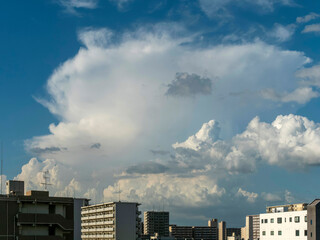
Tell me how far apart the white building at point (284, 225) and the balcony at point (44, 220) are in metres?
109

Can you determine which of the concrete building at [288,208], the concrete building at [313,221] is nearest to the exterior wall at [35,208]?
the concrete building at [313,221]

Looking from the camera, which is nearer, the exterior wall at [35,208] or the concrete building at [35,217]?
the concrete building at [35,217]

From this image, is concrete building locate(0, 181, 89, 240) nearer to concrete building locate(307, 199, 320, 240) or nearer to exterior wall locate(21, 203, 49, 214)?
exterior wall locate(21, 203, 49, 214)

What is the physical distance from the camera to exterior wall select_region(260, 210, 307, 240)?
163m

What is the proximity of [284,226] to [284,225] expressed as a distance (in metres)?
0.35

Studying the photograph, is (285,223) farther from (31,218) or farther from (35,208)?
(31,218)

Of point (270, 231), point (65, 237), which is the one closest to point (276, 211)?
point (270, 231)

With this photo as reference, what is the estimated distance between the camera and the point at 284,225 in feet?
561

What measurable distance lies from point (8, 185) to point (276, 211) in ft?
401

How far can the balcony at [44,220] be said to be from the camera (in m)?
70.0

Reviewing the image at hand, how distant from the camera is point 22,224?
229 feet

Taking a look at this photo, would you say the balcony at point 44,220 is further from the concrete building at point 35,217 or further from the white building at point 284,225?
the white building at point 284,225

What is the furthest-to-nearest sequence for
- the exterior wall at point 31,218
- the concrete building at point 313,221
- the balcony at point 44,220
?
the concrete building at point 313,221 → the balcony at point 44,220 → the exterior wall at point 31,218

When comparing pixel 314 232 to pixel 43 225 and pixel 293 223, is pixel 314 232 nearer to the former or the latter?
pixel 293 223
